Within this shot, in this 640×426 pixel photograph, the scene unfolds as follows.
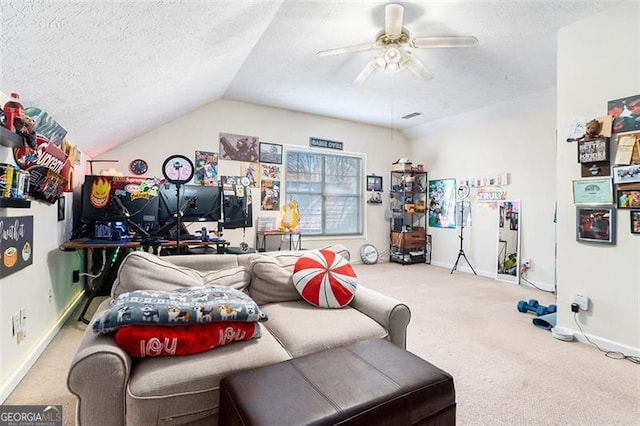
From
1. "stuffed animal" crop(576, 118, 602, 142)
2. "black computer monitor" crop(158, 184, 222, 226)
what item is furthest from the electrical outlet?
"black computer monitor" crop(158, 184, 222, 226)

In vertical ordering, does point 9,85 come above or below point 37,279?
above

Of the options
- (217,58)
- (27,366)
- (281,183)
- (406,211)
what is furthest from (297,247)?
(27,366)

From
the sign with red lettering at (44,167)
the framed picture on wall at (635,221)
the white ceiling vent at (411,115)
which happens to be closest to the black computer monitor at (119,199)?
the sign with red lettering at (44,167)

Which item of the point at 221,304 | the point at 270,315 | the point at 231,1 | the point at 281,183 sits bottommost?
the point at 270,315

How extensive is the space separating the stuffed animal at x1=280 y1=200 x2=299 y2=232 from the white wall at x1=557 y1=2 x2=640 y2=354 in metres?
3.49

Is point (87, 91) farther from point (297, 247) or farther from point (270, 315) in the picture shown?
point (297, 247)

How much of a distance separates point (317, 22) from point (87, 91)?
1.86 meters

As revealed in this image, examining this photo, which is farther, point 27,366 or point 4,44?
point 27,366

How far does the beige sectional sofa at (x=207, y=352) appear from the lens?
44.9 inches

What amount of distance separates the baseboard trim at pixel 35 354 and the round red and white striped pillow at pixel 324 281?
1683mm

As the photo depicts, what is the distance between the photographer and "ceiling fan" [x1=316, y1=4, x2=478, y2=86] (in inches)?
94.7

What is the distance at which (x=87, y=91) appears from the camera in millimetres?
2088

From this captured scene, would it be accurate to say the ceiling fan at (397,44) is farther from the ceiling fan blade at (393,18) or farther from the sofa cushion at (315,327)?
the sofa cushion at (315,327)

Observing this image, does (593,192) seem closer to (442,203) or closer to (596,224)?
(596,224)
